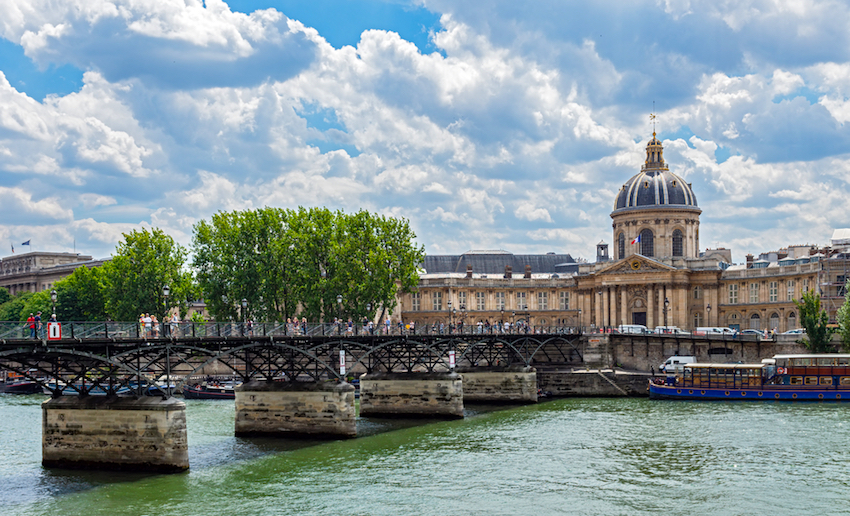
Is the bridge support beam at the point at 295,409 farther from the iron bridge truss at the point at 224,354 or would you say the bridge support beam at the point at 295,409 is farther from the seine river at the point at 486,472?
the seine river at the point at 486,472

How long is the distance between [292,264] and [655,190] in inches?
2281

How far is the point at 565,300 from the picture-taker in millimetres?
132250

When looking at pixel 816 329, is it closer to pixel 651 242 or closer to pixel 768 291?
pixel 768 291

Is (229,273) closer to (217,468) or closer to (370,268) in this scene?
(370,268)

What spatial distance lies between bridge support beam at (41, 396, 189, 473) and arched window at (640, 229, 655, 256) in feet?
304

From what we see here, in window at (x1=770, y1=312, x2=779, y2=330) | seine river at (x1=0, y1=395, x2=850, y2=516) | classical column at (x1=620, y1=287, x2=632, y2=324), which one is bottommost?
seine river at (x1=0, y1=395, x2=850, y2=516)

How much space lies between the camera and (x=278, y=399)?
51.1 m

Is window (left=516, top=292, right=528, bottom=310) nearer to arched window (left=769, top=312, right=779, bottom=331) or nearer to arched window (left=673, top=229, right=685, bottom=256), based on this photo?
arched window (left=673, top=229, right=685, bottom=256)

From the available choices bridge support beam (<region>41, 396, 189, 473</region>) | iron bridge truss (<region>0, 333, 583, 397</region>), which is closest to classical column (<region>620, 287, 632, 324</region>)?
iron bridge truss (<region>0, 333, 583, 397</region>)

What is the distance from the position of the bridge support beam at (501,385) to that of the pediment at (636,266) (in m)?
47.5

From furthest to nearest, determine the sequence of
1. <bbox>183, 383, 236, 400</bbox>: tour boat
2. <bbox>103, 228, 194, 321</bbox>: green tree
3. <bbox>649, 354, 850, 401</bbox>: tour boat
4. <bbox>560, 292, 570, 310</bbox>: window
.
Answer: <bbox>560, 292, 570, 310</bbox>: window → <bbox>103, 228, 194, 321</bbox>: green tree → <bbox>183, 383, 236, 400</bbox>: tour boat → <bbox>649, 354, 850, 401</bbox>: tour boat

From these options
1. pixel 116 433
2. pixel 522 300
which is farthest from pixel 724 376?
pixel 522 300

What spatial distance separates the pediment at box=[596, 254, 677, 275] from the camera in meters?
116

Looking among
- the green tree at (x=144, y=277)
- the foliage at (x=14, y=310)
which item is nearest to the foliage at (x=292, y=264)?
the green tree at (x=144, y=277)
